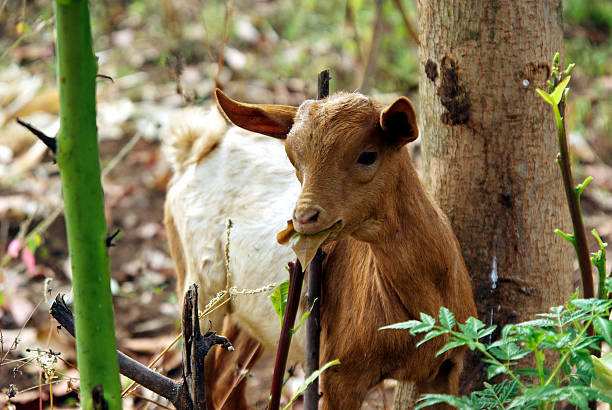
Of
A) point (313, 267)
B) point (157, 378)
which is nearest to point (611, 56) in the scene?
point (313, 267)

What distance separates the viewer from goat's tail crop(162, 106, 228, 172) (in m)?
3.35

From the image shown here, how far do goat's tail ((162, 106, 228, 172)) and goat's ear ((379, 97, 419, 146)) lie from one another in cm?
154

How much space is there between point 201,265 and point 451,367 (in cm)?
126

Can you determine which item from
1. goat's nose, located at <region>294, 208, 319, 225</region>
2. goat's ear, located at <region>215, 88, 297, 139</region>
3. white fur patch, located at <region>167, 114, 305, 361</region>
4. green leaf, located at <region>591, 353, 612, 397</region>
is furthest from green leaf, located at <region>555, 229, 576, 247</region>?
white fur patch, located at <region>167, 114, 305, 361</region>

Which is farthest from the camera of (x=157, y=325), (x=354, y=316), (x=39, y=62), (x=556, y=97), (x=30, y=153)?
(x=39, y=62)

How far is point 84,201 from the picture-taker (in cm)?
144

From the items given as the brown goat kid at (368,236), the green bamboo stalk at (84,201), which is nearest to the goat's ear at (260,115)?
the brown goat kid at (368,236)

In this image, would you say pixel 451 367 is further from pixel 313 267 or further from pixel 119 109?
pixel 119 109

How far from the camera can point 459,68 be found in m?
2.49

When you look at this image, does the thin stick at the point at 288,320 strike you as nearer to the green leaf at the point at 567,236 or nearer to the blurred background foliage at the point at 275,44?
the green leaf at the point at 567,236

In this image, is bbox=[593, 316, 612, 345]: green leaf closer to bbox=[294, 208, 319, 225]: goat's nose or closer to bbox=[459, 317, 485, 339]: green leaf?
bbox=[459, 317, 485, 339]: green leaf

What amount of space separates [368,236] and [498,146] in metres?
0.73

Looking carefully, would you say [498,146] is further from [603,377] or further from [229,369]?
[229,369]

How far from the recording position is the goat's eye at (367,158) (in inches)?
76.5
